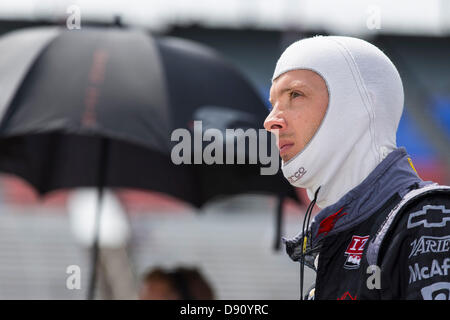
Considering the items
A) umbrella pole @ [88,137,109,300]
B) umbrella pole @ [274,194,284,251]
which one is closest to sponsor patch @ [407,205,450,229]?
umbrella pole @ [274,194,284,251]

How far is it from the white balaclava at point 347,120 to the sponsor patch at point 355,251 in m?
0.18

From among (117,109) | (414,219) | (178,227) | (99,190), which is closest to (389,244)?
(414,219)

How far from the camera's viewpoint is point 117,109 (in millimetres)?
3771

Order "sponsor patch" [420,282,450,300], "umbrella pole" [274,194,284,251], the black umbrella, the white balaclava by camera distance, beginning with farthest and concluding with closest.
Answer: "umbrella pole" [274,194,284,251]
the black umbrella
the white balaclava
"sponsor patch" [420,282,450,300]

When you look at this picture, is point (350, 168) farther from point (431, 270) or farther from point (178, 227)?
point (178, 227)

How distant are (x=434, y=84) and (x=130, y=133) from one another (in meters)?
13.5

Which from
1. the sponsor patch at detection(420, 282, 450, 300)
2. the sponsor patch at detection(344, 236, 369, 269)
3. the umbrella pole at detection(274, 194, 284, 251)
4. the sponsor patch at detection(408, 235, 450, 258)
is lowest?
the sponsor patch at detection(420, 282, 450, 300)

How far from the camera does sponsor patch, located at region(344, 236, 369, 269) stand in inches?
64.2

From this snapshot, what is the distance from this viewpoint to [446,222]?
1.52 meters

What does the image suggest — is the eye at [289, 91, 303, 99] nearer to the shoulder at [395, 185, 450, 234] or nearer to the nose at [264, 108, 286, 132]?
the nose at [264, 108, 286, 132]

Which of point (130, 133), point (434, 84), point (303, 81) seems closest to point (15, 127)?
point (130, 133)

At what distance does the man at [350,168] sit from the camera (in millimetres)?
1556

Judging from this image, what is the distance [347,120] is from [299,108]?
0.11m
